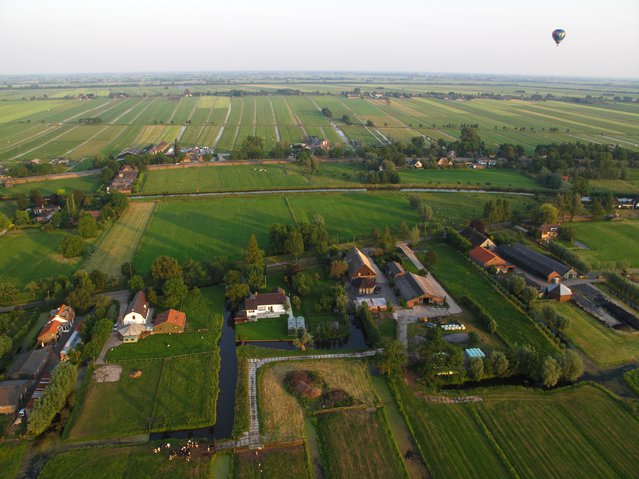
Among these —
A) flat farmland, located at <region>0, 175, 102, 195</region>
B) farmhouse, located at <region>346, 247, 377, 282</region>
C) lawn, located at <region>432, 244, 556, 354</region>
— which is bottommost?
lawn, located at <region>432, 244, 556, 354</region>

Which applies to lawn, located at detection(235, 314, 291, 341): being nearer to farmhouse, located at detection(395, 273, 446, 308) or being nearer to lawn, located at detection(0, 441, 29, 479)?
farmhouse, located at detection(395, 273, 446, 308)

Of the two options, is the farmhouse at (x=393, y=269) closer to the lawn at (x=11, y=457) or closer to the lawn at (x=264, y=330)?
the lawn at (x=264, y=330)

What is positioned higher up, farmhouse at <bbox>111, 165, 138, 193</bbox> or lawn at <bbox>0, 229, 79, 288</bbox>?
farmhouse at <bbox>111, 165, 138, 193</bbox>

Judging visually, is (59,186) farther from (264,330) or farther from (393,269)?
(393,269)

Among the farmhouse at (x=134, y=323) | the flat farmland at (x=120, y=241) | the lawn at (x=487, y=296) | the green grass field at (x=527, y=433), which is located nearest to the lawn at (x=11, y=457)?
the farmhouse at (x=134, y=323)

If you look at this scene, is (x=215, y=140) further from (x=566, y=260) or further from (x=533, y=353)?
(x=533, y=353)

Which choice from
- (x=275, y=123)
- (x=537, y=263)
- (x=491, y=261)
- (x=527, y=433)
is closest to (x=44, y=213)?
(x=491, y=261)

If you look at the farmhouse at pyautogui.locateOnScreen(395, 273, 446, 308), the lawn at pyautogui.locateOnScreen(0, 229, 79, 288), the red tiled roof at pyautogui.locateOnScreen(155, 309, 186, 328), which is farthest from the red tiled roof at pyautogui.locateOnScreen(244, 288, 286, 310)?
the lawn at pyautogui.locateOnScreen(0, 229, 79, 288)
